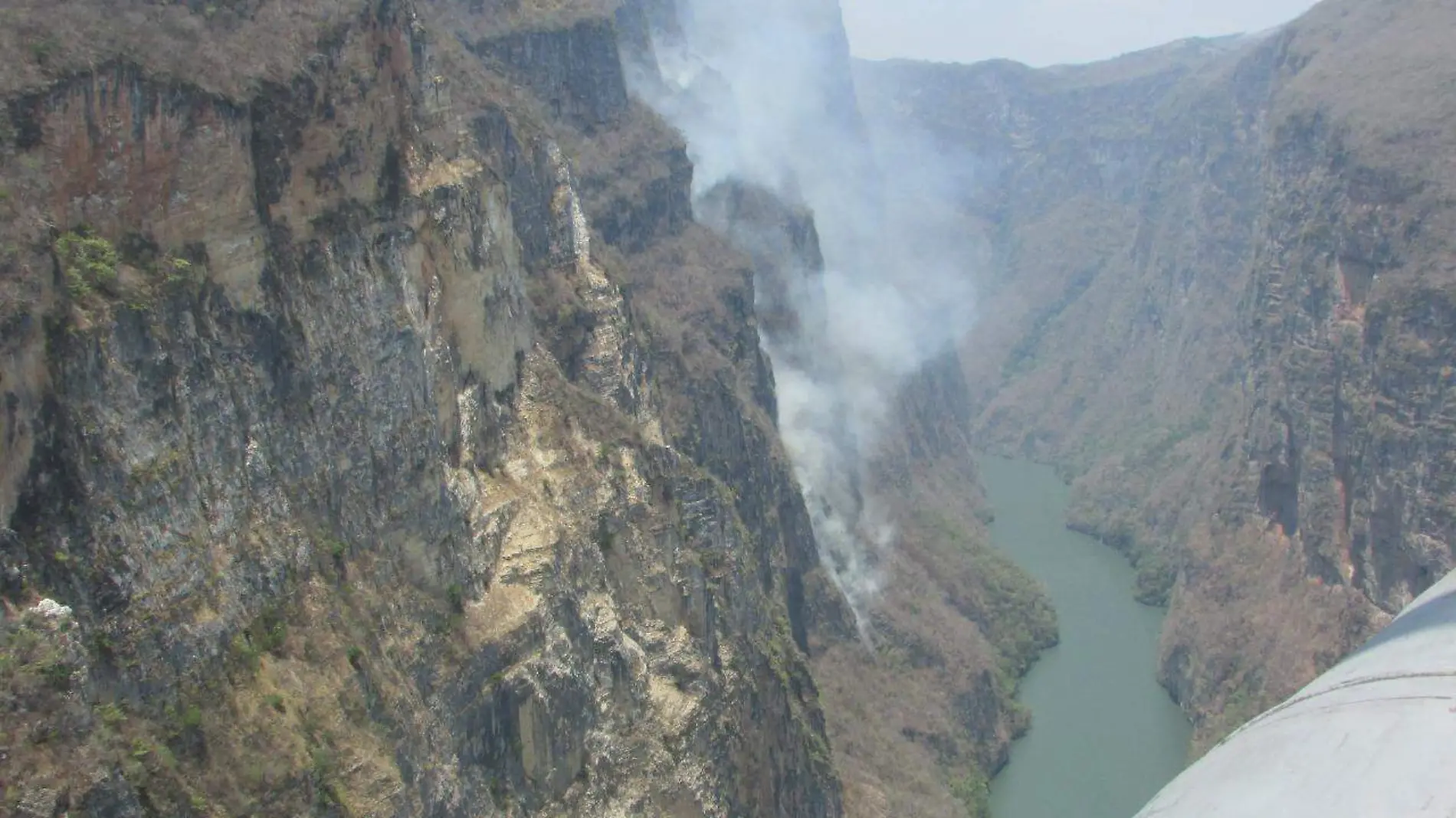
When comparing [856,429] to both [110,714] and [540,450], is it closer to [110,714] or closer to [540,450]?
[540,450]

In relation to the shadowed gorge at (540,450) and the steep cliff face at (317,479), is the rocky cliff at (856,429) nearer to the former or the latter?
the shadowed gorge at (540,450)

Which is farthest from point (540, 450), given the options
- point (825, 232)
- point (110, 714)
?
point (825, 232)

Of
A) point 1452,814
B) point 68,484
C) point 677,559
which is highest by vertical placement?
point 68,484

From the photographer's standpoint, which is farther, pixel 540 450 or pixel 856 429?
pixel 856 429

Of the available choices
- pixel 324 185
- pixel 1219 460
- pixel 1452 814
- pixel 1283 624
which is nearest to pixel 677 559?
pixel 324 185

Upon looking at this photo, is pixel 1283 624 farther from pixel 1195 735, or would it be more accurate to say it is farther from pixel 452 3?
pixel 452 3
